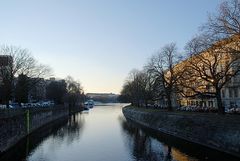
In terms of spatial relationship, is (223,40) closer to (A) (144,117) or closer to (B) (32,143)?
(B) (32,143)

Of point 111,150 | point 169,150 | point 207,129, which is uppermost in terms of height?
point 207,129

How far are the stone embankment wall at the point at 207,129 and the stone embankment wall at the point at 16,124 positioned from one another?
21.3 meters

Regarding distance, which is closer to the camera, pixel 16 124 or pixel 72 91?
pixel 16 124

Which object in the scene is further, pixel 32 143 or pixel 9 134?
pixel 32 143

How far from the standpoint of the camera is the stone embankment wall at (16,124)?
3928cm

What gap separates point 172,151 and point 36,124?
34.3 m

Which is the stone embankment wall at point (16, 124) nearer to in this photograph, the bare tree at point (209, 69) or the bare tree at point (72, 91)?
the bare tree at point (209, 69)

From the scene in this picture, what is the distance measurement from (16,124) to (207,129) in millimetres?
23791

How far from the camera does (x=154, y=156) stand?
3688cm

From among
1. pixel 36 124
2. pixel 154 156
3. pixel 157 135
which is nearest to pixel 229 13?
pixel 154 156

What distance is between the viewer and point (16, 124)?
46.4m

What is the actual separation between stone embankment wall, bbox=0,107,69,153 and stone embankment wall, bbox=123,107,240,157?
2127cm

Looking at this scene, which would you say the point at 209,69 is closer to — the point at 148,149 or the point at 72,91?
the point at 148,149

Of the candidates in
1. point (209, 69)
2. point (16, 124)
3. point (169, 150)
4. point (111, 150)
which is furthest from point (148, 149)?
point (16, 124)
